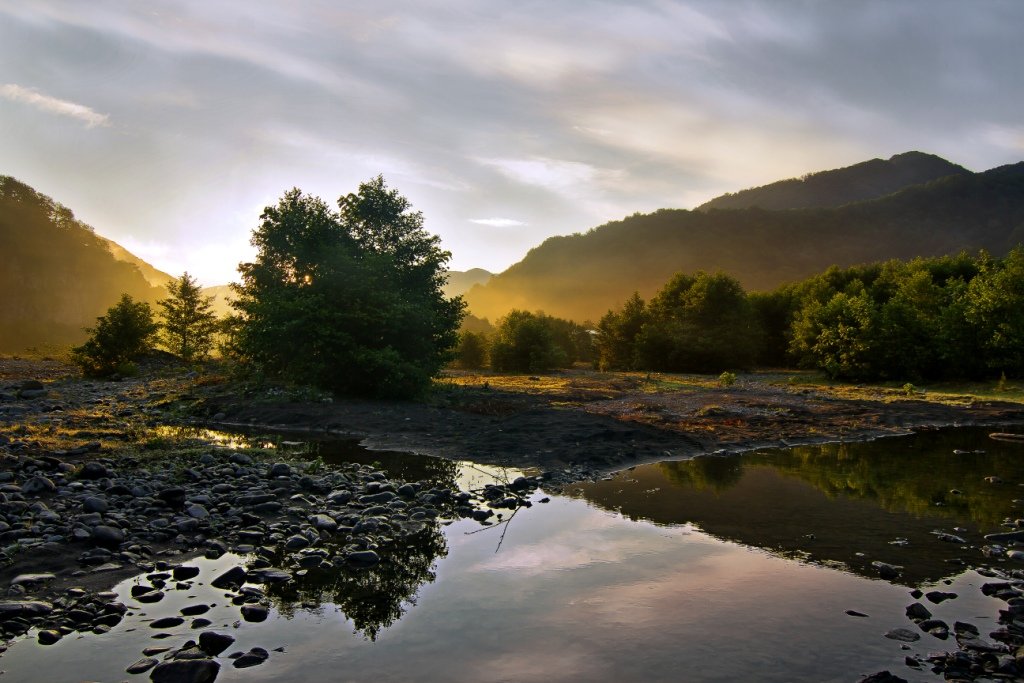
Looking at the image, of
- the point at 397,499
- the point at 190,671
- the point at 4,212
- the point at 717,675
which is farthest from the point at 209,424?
the point at 4,212

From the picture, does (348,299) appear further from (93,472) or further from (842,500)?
(842,500)

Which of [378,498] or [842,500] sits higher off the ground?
[378,498]

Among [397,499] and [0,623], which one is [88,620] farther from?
[397,499]

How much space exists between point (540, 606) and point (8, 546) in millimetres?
7481

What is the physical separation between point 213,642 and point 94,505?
18.7 ft

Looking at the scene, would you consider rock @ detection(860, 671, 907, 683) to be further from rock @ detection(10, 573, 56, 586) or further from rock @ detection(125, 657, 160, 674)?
rock @ detection(10, 573, 56, 586)

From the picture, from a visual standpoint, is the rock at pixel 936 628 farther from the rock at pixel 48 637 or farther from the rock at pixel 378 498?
the rock at pixel 48 637

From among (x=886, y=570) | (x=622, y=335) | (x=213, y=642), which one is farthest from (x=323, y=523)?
(x=622, y=335)

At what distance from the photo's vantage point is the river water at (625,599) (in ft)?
20.3

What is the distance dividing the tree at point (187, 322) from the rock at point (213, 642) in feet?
169

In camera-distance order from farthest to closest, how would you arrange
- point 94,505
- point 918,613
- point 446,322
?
point 446,322 → point 94,505 → point 918,613

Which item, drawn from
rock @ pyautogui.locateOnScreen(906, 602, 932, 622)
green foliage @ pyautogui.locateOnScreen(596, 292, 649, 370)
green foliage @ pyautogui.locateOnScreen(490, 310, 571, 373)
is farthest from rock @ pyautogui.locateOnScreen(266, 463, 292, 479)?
green foliage @ pyautogui.locateOnScreen(596, 292, 649, 370)

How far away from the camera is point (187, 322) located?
53281mm

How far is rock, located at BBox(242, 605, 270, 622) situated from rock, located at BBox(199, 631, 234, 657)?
617 millimetres
